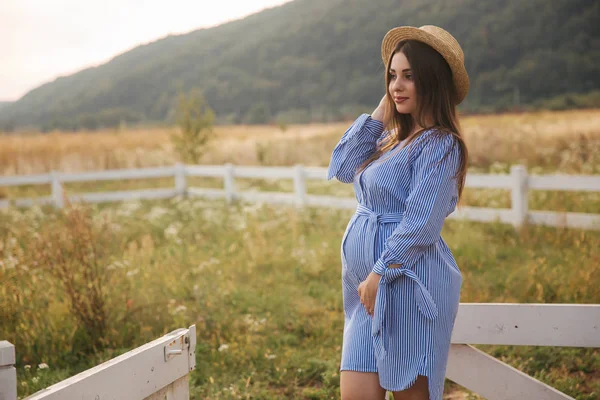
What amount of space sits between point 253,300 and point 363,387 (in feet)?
11.7

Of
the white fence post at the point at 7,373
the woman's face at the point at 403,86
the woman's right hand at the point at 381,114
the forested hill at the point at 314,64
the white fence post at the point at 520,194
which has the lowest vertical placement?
the white fence post at the point at 520,194

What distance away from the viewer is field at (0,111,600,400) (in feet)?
13.7

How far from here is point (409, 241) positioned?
6.70ft

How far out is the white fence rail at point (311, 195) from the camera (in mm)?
7586

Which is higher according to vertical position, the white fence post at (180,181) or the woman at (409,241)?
the woman at (409,241)

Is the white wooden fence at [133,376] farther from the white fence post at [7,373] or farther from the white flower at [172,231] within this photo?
the white flower at [172,231]

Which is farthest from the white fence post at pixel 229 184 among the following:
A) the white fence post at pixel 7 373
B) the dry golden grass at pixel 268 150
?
the white fence post at pixel 7 373

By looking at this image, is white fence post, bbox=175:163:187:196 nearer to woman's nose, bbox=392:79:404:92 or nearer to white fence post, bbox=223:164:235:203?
white fence post, bbox=223:164:235:203

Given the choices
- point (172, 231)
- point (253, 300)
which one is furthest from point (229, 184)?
point (253, 300)

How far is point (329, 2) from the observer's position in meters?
78.9

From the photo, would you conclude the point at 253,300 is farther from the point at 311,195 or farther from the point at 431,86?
the point at 311,195

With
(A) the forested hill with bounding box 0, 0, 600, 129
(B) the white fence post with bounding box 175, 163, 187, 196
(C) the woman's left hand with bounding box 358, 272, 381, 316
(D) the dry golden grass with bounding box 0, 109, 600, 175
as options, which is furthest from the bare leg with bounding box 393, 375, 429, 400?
(A) the forested hill with bounding box 0, 0, 600, 129

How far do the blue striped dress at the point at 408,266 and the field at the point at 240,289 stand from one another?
5.72ft

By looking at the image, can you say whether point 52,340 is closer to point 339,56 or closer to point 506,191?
point 506,191
